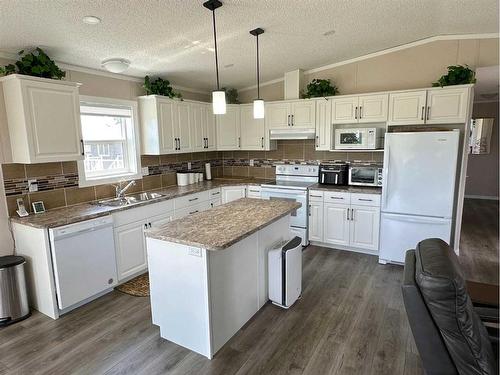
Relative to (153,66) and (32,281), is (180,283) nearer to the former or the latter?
(32,281)

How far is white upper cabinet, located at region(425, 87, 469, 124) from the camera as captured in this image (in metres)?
3.52

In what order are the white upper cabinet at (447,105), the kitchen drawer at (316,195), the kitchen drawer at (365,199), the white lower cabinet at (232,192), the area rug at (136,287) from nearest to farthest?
the area rug at (136,287) → the white upper cabinet at (447,105) → the kitchen drawer at (365,199) → the kitchen drawer at (316,195) → the white lower cabinet at (232,192)

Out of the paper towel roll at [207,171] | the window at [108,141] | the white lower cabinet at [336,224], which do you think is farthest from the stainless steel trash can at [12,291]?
the white lower cabinet at [336,224]

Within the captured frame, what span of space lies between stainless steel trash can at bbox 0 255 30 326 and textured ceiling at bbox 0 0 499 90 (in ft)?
6.29

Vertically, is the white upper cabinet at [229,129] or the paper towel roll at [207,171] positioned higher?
the white upper cabinet at [229,129]

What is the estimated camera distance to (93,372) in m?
2.12

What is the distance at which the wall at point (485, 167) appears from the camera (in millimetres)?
7172

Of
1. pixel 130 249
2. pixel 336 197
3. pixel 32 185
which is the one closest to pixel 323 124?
pixel 336 197

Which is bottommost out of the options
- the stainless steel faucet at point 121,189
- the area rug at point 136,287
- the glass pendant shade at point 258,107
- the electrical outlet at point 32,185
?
the area rug at point 136,287

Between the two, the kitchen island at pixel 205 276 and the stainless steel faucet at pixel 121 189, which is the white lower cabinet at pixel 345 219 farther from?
the stainless steel faucet at pixel 121 189

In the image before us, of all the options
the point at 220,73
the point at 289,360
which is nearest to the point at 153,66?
the point at 220,73

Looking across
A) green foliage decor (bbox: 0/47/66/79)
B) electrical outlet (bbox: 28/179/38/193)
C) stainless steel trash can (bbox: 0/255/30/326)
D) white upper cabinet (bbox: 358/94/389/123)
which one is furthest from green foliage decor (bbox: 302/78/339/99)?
stainless steel trash can (bbox: 0/255/30/326)

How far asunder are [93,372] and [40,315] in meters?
1.12

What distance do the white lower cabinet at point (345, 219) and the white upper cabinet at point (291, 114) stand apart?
107 centimetres
